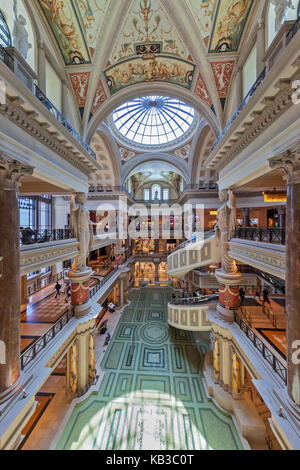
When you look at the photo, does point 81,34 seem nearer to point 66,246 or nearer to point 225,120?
point 225,120

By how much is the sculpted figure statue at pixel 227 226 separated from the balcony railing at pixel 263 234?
0.34 metres

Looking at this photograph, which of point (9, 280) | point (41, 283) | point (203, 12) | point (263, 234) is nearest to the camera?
point (9, 280)

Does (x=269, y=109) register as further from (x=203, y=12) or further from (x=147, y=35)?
Answer: (x=147, y=35)

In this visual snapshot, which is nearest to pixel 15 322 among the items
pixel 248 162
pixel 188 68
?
pixel 248 162

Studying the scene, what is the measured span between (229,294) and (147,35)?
403 inches

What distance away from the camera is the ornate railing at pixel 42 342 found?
16.0 feet

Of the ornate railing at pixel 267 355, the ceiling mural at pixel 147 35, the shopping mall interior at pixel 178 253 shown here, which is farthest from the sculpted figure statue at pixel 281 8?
the ornate railing at pixel 267 355

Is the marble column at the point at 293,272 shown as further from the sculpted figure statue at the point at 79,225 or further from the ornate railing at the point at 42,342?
the sculpted figure statue at the point at 79,225

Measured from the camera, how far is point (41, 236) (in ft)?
20.5

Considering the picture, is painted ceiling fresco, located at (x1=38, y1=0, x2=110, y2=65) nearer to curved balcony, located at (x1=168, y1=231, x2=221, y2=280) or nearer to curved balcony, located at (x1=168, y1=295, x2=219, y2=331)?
curved balcony, located at (x1=168, y1=231, x2=221, y2=280)

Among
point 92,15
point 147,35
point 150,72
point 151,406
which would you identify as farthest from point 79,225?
point 147,35

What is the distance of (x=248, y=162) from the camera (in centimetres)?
567

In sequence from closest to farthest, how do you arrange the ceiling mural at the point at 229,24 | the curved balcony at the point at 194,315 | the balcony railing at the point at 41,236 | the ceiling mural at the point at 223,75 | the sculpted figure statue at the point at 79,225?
the balcony railing at the point at 41,236 → the ceiling mural at the point at 229,24 → the ceiling mural at the point at 223,75 → the sculpted figure statue at the point at 79,225 → the curved balcony at the point at 194,315

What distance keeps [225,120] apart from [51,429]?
1259 cm
